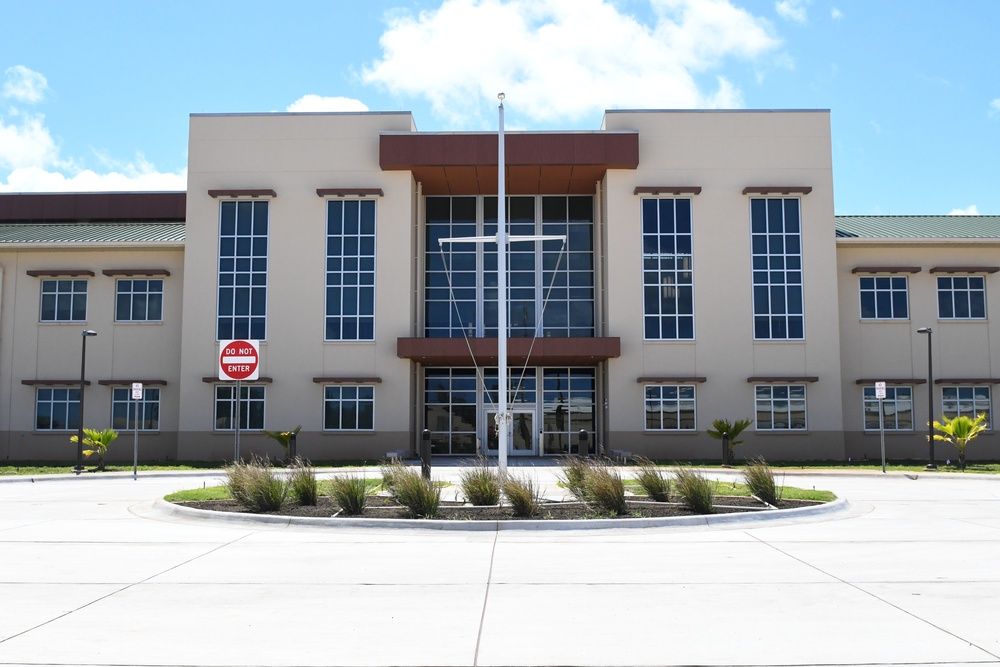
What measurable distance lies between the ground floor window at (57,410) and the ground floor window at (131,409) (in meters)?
1.47

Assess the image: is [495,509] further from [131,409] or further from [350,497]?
[131,409]

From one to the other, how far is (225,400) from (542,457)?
509 inches

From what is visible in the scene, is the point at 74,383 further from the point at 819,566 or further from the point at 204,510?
the point at 819,566

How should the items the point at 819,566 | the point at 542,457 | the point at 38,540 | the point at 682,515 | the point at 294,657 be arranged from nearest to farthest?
the point at 294,657, the point at 819,566, the point at 38,540, the point at 682,515, the point at 542,457

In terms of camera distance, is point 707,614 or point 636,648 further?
point 707,614

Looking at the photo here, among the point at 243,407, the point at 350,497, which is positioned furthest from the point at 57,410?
the point at 350,497

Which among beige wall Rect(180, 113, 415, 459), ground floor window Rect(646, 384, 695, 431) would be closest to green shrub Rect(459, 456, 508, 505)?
beige wall Rect(180, 113, 415, 459)

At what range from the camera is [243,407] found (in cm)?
3441

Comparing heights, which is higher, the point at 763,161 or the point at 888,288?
the point at 763,161

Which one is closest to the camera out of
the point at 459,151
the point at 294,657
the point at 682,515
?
the point at 294,657

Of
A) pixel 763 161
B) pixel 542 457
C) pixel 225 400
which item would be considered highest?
pixel 763 161

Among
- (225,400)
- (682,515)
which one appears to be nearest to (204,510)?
(682,515)

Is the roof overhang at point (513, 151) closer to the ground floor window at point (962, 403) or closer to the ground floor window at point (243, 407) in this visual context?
the ground floor window at point (243, 407)

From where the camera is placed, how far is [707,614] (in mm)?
7852
